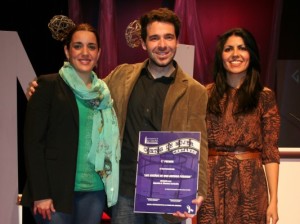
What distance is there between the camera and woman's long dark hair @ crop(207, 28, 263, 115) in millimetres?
2275

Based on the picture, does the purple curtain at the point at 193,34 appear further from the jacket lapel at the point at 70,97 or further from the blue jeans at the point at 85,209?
the blue jeans at the point at 85,209

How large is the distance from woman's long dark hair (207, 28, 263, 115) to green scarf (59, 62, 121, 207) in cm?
56

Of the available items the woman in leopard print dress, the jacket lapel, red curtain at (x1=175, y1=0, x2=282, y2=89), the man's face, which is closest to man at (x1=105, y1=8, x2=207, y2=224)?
the man's face

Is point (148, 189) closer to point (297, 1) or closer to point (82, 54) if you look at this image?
point (82, 54)

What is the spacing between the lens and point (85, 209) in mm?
2150

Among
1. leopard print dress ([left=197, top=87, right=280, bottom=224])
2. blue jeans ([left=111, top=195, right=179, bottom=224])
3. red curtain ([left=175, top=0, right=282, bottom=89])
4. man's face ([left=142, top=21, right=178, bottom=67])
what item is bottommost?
blue jeans ([left=111, top=195, right=179, bottom=224])

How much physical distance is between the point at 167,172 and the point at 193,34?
1723 millimetres

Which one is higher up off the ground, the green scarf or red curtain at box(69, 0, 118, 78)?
red curtain at box(69, 0, 118, 78)

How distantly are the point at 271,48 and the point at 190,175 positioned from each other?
193 centimetres

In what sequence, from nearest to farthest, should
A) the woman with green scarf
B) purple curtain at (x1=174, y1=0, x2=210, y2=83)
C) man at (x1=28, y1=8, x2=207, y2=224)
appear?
1. the woman with green scarf
2. man at (x1=28, y1=8, x2=207, y2=224)
3. purple curtain at (x1=174, y1=0, x2=210, y2=83)

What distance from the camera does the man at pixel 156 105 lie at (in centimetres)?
219

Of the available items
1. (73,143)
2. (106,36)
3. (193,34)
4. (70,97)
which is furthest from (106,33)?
(73,143)

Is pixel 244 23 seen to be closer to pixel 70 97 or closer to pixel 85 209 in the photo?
pixel 70 97

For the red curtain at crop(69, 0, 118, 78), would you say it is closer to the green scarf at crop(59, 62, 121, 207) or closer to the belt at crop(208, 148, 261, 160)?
the green scarf at crop(59, 62, 121, 207)
